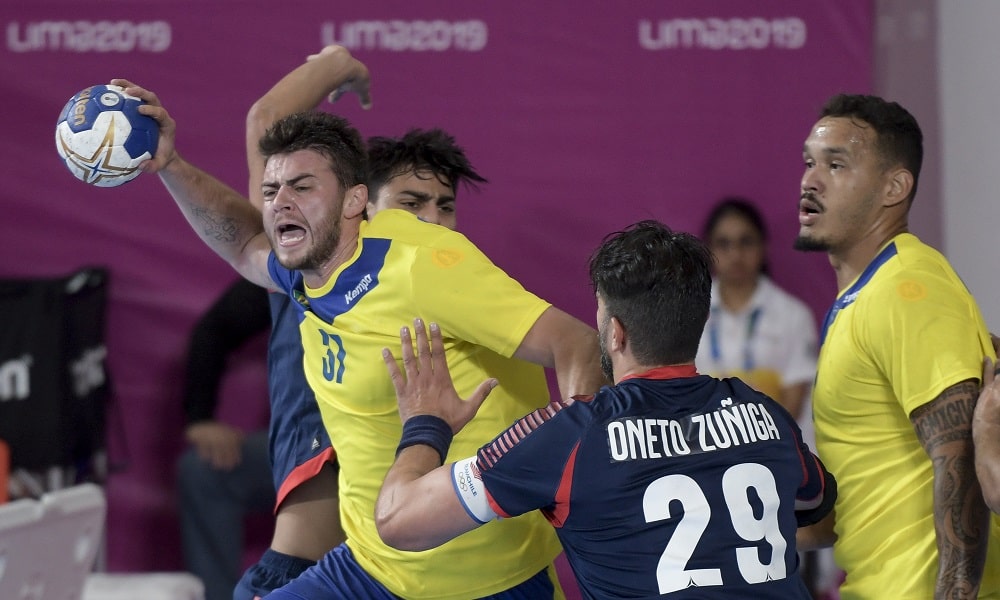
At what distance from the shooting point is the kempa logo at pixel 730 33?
226 inches

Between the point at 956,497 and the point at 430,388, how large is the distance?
1.22 m

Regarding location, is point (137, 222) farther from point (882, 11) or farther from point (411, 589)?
point (882, 11)

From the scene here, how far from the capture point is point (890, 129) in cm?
332

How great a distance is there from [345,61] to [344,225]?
1.16 metres

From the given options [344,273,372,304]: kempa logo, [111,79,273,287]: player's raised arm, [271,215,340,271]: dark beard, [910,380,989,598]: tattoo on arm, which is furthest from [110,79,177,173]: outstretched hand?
[910,380,989,598]: tattoo on arm

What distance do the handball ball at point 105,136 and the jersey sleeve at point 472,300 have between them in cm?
95

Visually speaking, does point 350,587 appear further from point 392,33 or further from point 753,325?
point 392,33

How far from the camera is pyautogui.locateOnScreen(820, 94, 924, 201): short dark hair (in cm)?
329

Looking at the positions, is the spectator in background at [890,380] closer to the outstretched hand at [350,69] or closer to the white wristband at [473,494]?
the white wristband at [473,494]

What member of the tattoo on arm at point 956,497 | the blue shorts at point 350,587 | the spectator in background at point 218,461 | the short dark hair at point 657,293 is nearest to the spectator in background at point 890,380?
the tattoo on arm at point 956,497

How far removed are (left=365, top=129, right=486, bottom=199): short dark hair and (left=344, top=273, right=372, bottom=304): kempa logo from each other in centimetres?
94

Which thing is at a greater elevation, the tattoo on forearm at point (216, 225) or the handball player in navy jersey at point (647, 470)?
the tattoo on forearm at point (216, 225)

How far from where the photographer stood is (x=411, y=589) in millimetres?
3182

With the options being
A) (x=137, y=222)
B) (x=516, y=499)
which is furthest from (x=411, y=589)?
(x=137, y=222)
